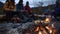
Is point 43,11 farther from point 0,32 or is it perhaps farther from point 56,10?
point 0,32

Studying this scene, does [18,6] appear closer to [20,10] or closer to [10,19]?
[20,10]

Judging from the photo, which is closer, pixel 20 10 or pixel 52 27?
pixel 52 27

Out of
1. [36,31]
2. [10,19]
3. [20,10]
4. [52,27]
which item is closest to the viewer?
[36,31]

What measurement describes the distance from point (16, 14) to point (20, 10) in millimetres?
215

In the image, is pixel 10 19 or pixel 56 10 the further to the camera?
pixel 56 10

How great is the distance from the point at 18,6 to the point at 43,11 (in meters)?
0.45

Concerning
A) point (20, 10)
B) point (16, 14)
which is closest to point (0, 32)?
point (16, 14)

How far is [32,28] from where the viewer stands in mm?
1984

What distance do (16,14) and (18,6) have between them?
33 centimetres

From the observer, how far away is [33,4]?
9.68 feet

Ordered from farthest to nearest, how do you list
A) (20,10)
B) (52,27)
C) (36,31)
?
1. (20,10)
2. (52,27)
3. (36,31)

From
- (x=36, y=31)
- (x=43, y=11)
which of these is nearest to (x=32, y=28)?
(x=36, y=31)

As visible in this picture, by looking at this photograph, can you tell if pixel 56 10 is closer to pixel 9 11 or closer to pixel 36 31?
pixel 9 11

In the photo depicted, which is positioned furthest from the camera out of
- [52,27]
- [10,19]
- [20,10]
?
[20,10]
